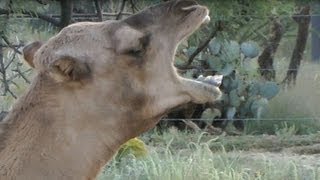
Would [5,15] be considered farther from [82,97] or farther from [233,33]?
[82,97]

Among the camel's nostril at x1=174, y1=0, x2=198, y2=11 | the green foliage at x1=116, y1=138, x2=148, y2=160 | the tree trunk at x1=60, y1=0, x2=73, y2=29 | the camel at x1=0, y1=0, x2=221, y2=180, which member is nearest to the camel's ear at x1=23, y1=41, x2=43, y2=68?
the camel at x1=0, y1=0, x2=221, y2=180

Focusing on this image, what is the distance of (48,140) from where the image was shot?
4.12 m

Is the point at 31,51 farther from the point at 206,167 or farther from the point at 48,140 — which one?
the point at 206,167

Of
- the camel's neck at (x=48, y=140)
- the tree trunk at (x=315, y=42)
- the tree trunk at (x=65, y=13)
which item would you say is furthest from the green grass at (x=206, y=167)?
the tree trunk at (x=315, y=42)

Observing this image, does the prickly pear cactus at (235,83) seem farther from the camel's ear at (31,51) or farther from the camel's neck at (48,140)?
the camel's neck at (48,140)

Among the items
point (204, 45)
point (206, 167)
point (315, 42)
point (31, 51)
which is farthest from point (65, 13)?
point (315, 42)

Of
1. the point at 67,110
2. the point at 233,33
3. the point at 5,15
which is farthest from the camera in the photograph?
the point at 233,33

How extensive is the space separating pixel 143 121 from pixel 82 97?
0.86 ft

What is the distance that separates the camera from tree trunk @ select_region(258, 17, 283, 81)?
37.1 feet

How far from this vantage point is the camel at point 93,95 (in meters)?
4.12

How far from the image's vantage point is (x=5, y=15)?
848 cm

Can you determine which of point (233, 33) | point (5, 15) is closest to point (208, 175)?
point (5, 15)

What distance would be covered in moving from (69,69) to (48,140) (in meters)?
0.28

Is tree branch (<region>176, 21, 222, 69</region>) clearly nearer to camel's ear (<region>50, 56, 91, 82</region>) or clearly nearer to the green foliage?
the green foliage
